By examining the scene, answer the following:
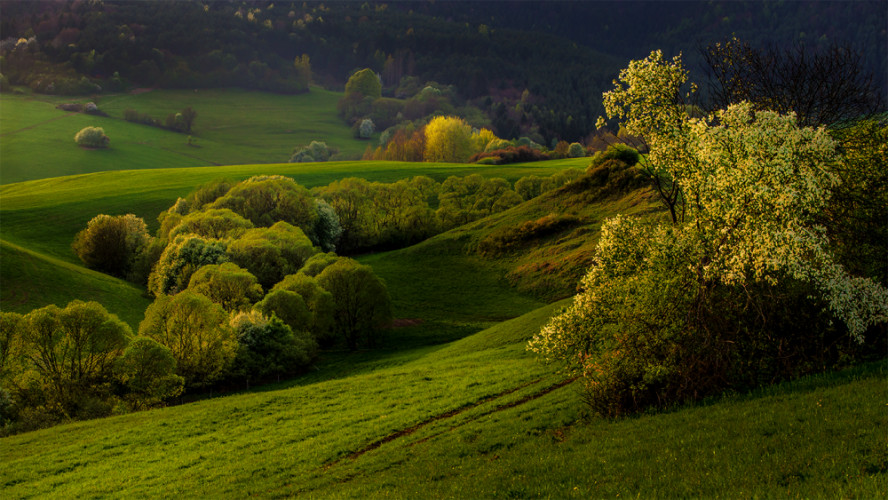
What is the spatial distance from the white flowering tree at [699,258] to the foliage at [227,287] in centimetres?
5405

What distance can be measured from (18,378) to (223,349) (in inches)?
651

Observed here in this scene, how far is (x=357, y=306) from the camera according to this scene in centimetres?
7550

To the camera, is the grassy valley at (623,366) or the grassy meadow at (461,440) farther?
the grassy valley at (623,366)

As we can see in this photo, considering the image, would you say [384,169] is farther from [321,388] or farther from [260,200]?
[321,388]

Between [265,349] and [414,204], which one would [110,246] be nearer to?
[414,204]

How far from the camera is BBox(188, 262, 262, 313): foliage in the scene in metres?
73.7

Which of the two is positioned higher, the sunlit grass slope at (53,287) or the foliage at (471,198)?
the foliage at (471,198)

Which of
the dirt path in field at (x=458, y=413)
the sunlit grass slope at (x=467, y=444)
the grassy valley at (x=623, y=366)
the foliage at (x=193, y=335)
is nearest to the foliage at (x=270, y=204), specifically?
the grassy valley at (x=623, y=366)

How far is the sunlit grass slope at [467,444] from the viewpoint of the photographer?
16625 mm

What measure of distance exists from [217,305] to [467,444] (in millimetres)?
45719

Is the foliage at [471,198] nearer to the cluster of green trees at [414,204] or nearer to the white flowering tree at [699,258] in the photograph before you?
the cluster of green trees at [414,204]

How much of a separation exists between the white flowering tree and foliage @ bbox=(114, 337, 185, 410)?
38382 mm

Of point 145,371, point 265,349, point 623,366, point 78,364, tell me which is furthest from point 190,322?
point 623,366

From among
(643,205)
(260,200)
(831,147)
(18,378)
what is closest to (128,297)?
(260,200)
